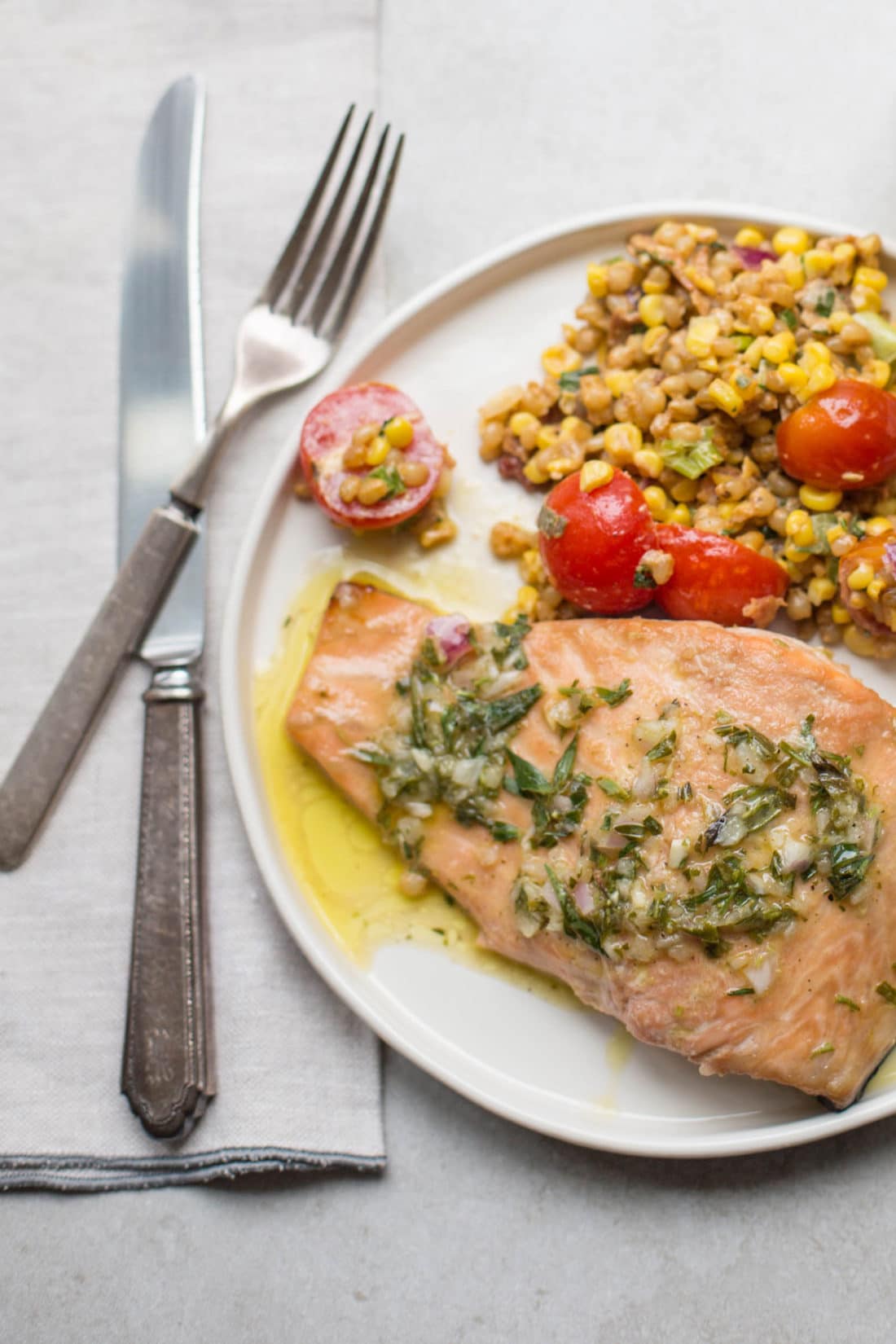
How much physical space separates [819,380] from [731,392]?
0.72 ft

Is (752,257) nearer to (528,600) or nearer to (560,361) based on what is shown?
(560,361)

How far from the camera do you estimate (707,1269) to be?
303 cm

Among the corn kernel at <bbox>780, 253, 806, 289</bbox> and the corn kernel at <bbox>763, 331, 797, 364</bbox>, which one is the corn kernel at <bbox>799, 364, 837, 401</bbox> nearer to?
the corn kernel at <bbox>763, 331, 797, 364</bbox>

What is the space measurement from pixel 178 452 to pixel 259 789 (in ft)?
3.60

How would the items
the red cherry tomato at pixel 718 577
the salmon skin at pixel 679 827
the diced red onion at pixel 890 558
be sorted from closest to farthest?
the salmon skin at pixel 679 827, the diced red onion at pixel 890 558, the red cherry tomato at pixel 718 577

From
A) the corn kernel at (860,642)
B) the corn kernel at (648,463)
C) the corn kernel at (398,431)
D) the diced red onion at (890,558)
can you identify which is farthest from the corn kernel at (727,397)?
the corn kernel at (398,431)

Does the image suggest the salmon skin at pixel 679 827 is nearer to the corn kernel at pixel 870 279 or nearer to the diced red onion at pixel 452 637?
the diced red onion at pixel 452 637

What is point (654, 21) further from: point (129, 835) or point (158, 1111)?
point (158, 1111)

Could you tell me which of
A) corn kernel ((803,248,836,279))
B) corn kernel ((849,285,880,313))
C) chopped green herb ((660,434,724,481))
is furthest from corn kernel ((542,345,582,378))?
corn kernel ((849,285,880,313))

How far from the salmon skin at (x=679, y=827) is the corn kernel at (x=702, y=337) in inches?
29.9

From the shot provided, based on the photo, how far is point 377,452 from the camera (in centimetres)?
287

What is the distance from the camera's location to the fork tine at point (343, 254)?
316 centimetres

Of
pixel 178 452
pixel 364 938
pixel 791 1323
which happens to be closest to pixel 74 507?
pixel 178 452

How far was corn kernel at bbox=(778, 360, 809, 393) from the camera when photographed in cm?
275
